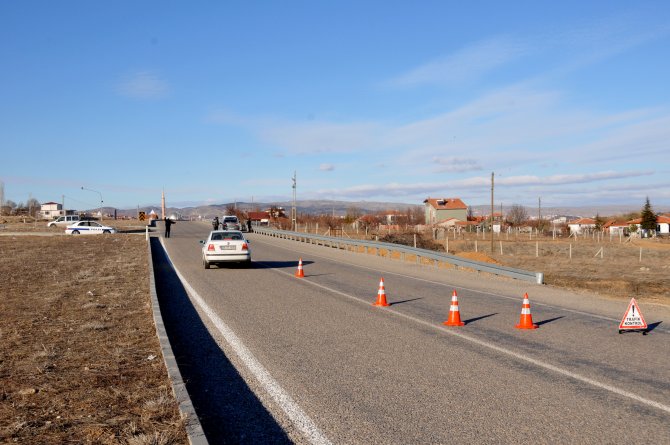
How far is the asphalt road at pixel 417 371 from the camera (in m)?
5.20

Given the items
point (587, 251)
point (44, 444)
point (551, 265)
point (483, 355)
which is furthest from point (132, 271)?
point (587, 251)

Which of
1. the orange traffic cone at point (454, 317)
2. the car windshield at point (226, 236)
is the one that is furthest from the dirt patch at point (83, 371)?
the car windshield at point (226, 236)

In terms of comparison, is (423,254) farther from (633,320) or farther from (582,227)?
(582,227)

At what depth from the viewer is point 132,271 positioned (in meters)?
21.6

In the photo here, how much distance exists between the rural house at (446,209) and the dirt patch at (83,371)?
137 meters

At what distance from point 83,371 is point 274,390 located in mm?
2429

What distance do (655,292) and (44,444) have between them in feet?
75.1

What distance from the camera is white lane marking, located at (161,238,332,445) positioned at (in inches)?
199

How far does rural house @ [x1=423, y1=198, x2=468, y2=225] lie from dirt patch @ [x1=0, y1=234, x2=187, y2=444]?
13675 centimetres

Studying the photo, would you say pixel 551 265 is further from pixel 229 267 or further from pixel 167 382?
pixel 167 382

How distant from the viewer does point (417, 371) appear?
7.17 metres

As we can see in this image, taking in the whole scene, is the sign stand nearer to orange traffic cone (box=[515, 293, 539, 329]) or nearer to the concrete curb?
orange traffic cone (box=[515, 293, 539, 329])

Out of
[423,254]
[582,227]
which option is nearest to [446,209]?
[582,227]

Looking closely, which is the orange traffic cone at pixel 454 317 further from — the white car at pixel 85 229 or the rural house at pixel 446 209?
the rural house at pixel 446 209
